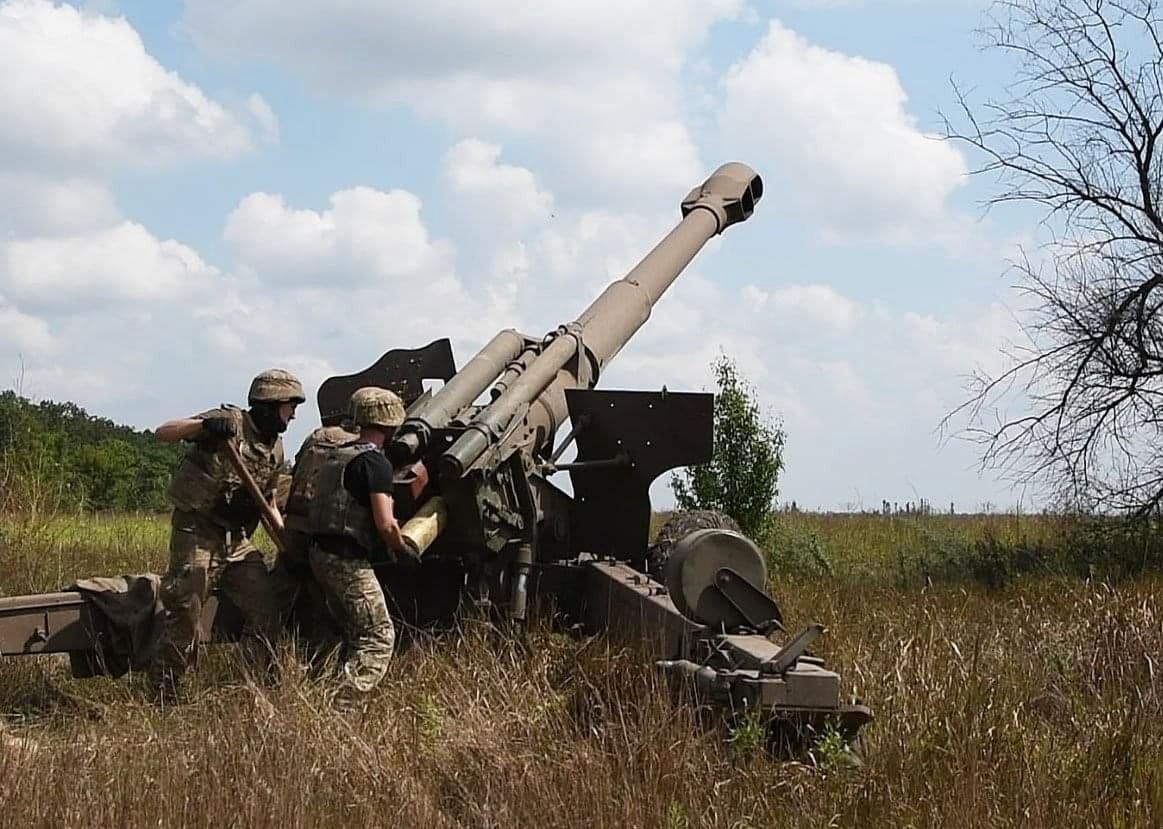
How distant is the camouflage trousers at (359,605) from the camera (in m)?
7.28

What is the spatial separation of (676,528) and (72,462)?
47.5 feet

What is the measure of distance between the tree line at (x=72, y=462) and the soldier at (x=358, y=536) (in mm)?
2115

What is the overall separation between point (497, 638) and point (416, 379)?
6.25 feet

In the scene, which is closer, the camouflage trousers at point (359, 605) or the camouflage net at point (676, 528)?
the camouflage trousers at point (359, 605)

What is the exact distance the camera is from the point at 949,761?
5.46 m

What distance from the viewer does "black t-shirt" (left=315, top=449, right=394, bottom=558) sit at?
7.21 metres

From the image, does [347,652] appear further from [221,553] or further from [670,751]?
[670,751]

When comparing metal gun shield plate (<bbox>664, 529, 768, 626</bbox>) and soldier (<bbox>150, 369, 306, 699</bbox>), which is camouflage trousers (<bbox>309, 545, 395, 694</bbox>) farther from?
metal gun shield plate (<bbox>664, 529, 768, 626</bbox>)

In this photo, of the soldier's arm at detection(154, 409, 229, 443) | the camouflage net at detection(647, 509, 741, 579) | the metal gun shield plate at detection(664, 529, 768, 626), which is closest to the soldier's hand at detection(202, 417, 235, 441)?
the soldier's arm at detection(154, 409, 229, 443)

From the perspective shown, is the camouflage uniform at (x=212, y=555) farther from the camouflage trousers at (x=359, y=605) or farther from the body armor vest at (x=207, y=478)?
the camouflage trousers at (x=359, y=605)

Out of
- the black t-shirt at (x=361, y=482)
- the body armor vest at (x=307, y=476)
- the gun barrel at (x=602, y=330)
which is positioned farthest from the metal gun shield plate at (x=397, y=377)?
the black t-shirt at (x=361, y=482)

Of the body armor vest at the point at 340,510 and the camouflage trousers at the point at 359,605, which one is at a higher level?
the body armor vest at the point at 340,510

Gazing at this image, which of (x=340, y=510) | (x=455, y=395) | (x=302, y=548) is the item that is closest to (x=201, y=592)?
(x=302, y=548)

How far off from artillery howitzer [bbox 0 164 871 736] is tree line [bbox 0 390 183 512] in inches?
73.3
